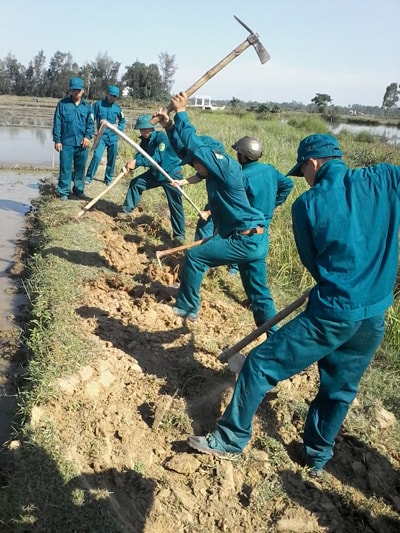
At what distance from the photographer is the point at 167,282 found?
5500mm

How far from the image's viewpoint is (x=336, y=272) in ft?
8.13

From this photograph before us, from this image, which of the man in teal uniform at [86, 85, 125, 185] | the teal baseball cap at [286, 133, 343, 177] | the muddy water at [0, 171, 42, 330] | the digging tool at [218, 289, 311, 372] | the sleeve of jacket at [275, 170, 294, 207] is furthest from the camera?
the man in teal uniform at [86, 85, 125, 185]

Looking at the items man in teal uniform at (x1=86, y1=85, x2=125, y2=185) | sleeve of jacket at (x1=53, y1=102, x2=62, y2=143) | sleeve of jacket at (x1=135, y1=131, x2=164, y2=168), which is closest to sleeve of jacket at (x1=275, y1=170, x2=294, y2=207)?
sleeve of jacket at (x1=135, y1=131, x2=164, y2=168)

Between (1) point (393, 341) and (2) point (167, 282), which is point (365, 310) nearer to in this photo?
(1) point (393, 341)

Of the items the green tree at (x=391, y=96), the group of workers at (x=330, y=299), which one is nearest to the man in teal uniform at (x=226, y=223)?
the group of workers at (x=330, y=299)

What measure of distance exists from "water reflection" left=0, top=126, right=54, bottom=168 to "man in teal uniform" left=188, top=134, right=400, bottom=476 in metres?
11.4

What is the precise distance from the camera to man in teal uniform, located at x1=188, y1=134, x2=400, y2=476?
8.02ft

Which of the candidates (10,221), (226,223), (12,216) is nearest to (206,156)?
(226,223)

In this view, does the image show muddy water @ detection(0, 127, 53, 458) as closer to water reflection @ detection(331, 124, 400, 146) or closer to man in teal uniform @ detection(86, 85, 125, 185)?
man in teal uniform @ detection(86, 85, 125, 185)

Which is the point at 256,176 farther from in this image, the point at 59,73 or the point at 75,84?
the point at 59,73

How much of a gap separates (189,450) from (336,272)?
1443 millimetres

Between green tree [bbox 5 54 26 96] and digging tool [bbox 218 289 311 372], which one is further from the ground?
green tree [bbox 5 54 26 96]

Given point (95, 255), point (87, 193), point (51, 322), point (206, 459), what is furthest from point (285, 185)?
point (87, 193)

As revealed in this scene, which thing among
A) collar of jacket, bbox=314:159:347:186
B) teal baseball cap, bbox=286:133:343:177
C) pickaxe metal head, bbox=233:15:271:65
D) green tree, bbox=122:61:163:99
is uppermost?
green tree, bbox=122:61:163:99
